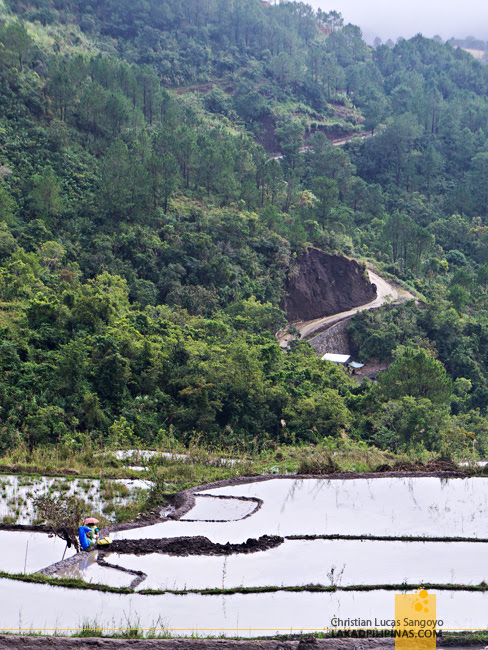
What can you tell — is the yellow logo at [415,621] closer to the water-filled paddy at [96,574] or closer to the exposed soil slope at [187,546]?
the exposed soil slope at [187,546]

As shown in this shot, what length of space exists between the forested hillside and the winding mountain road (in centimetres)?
197

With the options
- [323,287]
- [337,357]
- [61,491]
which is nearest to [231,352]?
[61,491]

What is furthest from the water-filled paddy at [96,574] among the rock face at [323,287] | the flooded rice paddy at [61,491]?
the rock face at [323,287]

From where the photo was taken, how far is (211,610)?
8492 millimetres

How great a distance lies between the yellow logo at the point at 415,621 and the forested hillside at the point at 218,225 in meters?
7.30

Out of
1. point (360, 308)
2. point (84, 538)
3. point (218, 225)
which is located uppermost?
point (218, 225)

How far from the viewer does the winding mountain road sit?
43.3 metres

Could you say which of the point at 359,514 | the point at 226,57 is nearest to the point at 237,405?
the point at 359,514

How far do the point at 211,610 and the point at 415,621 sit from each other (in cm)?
260

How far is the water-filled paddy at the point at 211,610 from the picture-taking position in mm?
8117

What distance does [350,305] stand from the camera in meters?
48.1

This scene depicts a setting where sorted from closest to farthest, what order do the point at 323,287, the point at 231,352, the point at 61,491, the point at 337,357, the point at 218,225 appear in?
the point at 61,491 → the point at 231,352 → the point at 337,357 → the point at 218,225 → the point at 323,287

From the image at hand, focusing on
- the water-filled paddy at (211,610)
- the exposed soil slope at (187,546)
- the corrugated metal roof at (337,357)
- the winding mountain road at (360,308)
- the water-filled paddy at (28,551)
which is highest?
the winding mountain road at (360,308)

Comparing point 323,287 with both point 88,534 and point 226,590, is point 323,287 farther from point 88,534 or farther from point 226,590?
point 226,590
